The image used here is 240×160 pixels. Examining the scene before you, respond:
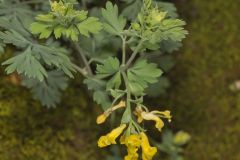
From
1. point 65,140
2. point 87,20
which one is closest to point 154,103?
point 65,140

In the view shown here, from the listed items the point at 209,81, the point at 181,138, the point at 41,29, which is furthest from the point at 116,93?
the point at 209,81

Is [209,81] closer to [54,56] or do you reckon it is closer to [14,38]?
[54,56]

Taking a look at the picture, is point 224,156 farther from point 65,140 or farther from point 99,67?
point 99,67

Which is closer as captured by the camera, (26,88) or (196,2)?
(26,88)

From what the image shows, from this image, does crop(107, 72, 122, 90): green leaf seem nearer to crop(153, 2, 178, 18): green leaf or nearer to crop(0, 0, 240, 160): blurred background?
crop(153, 2, 178, 18): green leaf

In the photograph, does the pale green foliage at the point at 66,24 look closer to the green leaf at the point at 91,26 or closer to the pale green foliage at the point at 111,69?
the green leaf at the point at 91,26

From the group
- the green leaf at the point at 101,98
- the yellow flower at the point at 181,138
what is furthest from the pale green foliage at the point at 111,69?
the yellow flower at the point at 181,138
